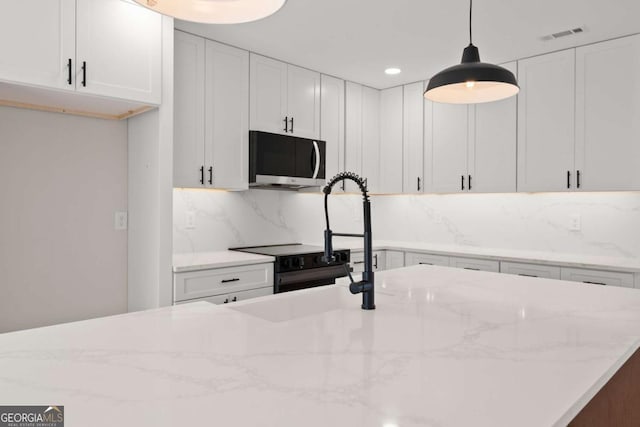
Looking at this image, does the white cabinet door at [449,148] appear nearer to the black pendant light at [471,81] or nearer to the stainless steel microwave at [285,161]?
the stainless steel microwave at [285,161]

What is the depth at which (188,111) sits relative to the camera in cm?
304

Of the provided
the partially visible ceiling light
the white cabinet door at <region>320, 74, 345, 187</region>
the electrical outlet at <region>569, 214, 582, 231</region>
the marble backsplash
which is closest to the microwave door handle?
the white cabinet door at <region>320, 74, 345, 187</region>

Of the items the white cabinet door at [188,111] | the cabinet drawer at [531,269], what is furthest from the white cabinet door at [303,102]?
the cabinet drawer at [531,269]

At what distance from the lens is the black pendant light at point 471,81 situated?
5.59ft

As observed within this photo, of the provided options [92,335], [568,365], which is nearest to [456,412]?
[568,365]

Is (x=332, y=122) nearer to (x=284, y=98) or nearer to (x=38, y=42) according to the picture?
(x=284, y=98)

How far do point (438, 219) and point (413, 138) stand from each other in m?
0.84

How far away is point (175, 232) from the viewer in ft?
10.9

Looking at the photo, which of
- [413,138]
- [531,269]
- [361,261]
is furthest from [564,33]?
[361,261]

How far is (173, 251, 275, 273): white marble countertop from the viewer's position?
8.93 ft

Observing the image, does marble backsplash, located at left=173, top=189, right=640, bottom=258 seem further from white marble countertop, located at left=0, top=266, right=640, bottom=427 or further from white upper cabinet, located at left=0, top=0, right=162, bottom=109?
white marble countertop, located at left=0, top=266, right=640, bottom=427

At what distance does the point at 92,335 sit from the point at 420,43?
2885mm

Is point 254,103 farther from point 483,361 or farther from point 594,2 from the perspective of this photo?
point 483,361

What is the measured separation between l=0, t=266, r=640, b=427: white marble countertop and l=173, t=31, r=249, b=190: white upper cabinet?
1.78 m
